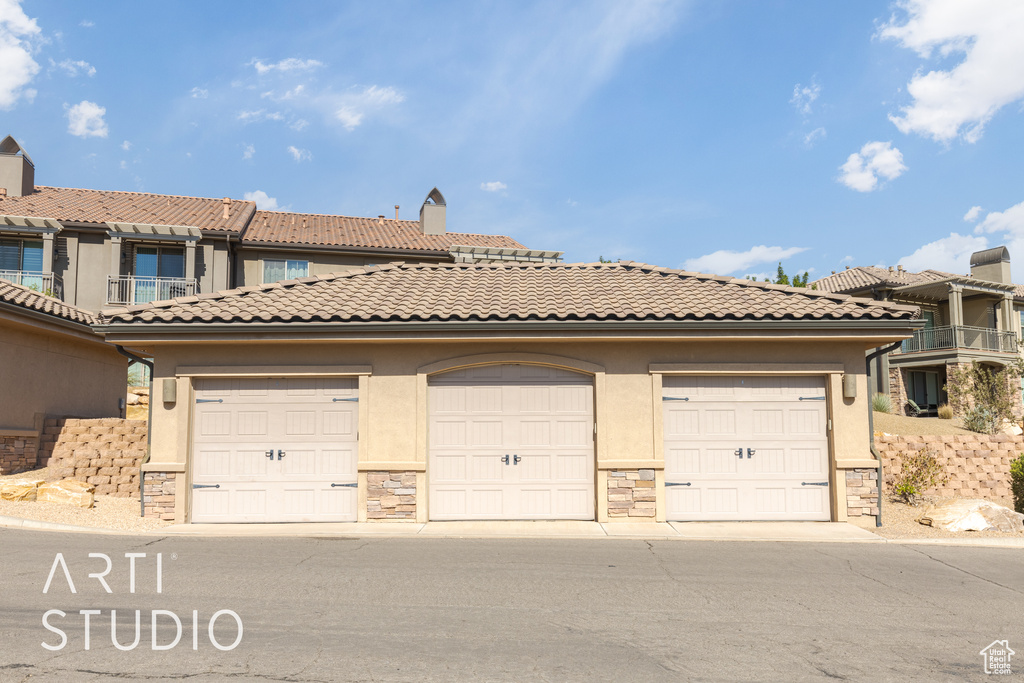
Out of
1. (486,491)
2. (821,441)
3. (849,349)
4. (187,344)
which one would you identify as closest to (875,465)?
(821,441)

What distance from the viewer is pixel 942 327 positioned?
29312 mm

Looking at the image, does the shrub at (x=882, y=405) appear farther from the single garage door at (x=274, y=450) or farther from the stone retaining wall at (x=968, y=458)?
the single garage door at (x=274, y=450)

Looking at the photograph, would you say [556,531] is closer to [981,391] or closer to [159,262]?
[981,391]

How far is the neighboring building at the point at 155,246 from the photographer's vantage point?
26.0 m

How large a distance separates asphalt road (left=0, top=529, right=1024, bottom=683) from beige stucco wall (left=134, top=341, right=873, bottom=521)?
2.08m

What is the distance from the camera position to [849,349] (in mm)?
12133

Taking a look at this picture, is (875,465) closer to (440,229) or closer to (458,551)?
(458,551)

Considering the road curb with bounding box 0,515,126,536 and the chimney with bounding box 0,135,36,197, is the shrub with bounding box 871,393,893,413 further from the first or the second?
the chimney with bounding box 0,135,36,197

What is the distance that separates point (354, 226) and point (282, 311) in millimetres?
21001

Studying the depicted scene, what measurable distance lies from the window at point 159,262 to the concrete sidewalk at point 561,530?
18.1 meters

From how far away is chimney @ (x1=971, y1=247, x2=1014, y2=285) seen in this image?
107ft

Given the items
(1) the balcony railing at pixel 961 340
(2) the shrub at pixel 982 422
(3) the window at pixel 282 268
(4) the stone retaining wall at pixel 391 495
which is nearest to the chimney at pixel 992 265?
(1) the balcony railing at pixel 961 340

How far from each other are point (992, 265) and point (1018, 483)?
79.7 feet

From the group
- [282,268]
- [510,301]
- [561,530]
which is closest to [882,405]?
[510,301]
